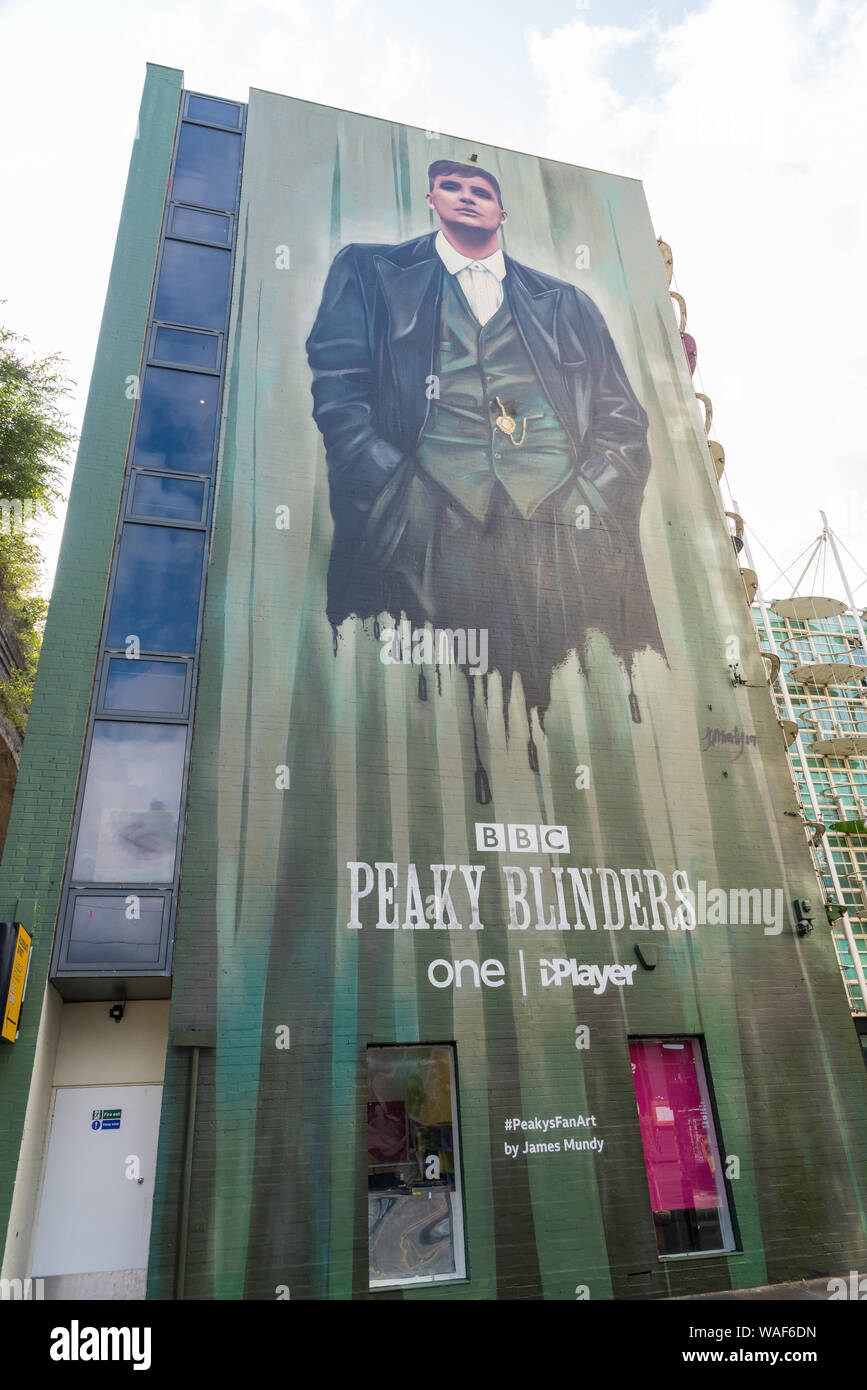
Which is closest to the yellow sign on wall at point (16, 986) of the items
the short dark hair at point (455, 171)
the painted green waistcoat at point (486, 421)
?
the painted green waistcoat at point (486, 421)

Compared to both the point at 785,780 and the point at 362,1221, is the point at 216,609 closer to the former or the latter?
the point at 362,1221

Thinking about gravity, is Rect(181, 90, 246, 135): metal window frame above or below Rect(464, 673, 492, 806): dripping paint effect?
above

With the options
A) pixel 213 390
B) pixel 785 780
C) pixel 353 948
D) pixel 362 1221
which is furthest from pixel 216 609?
pixel 785 780

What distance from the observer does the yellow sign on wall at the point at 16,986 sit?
847cm

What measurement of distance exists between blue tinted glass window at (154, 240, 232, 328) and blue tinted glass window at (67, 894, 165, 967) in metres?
9.53

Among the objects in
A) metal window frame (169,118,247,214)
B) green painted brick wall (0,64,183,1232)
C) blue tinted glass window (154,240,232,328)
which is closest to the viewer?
green painted brick wall (0,64,183,1232)

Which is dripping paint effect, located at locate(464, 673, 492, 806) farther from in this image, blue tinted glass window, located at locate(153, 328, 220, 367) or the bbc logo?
blue tinted glass window, located at locate(153, 328, 220, 367)

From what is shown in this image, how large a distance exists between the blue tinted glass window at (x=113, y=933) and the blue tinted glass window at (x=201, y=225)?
455 inches

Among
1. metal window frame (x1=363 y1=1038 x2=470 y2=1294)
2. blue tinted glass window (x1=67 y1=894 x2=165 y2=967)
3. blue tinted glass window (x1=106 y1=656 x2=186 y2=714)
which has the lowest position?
metal window frame (x1=363 y1=1038 x2=470 y2=1294)

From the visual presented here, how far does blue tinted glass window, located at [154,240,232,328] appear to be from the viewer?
13.7 meters

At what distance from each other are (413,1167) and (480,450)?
36.3 ft

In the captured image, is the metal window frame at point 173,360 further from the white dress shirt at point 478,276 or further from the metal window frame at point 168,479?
the white dress shirt at point 478,276

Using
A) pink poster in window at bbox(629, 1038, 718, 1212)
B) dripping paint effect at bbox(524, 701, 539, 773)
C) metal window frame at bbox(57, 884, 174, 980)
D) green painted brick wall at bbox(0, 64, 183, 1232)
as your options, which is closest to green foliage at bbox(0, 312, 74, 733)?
green painted brick wall at bbox(0, 64, 183, 1232)
